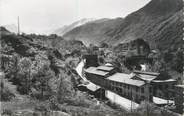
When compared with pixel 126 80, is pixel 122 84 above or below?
below

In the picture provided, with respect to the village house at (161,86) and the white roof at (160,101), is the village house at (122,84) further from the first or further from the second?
the village house at (161,86)

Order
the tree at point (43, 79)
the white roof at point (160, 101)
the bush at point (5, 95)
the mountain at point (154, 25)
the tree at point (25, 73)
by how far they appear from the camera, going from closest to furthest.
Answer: the bush at point (5, 95)
the tree at point (43, 79)
the tree at point (25, 73)
the white roof at point (160, 101)
the mountain at point (154, 25)

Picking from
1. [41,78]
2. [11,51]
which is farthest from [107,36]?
[41,78]

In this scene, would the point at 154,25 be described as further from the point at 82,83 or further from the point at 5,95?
the point at 5,95

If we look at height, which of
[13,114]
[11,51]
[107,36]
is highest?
[107,36]

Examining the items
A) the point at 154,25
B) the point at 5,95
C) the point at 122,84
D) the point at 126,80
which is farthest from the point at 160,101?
the point at 154,25

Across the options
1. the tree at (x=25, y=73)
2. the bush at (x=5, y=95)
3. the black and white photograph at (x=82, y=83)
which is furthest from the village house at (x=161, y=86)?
the bush at (x=5, y=95)

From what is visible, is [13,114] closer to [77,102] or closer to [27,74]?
[77,102]

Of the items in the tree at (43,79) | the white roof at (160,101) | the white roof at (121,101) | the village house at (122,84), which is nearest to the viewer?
the tree at (43,79)

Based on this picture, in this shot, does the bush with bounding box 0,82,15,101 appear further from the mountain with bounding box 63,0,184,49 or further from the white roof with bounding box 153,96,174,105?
the mountain with bounding box 63,0,184,49

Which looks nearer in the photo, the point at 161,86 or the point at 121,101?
the point at 121,101

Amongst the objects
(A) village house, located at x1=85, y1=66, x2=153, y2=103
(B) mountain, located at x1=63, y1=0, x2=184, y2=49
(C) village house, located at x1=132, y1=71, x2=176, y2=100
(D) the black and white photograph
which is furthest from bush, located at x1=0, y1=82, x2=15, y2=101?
(B) mountain, located at x1=63, y1=0, x2=184, y2=49
